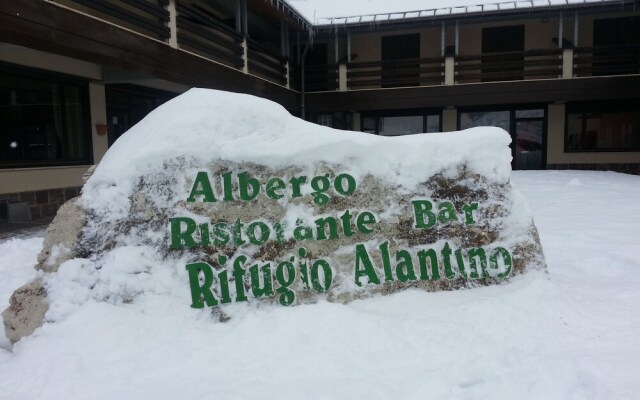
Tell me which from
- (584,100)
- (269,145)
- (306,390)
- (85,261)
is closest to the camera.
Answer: (306,390)

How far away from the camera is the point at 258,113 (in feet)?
13.0

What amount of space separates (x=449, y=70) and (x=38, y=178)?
12413mm

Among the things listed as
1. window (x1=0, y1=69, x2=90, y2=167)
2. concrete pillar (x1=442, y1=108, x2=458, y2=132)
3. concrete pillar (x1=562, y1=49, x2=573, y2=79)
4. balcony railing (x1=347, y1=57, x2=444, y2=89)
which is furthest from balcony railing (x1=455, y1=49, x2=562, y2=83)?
window (x1=0, y1=69, x2=90, y2=167)

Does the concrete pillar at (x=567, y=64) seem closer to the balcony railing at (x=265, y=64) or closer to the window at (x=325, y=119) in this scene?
the window at (x=325, y=119)

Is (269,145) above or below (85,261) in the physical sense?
above

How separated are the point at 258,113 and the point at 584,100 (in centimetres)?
1499

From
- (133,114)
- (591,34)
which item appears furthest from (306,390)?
(591,34)

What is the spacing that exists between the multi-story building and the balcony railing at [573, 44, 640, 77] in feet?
0.21

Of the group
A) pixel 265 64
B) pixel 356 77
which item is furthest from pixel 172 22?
pixel 356 77

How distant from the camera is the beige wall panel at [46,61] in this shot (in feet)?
26.1

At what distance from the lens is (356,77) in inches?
672

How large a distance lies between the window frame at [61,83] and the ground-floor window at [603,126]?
49.0ft

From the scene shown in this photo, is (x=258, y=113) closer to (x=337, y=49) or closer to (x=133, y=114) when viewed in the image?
(x=133, y=114)

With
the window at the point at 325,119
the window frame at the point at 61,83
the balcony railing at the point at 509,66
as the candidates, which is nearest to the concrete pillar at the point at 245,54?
the window frame at the point at 61,83
